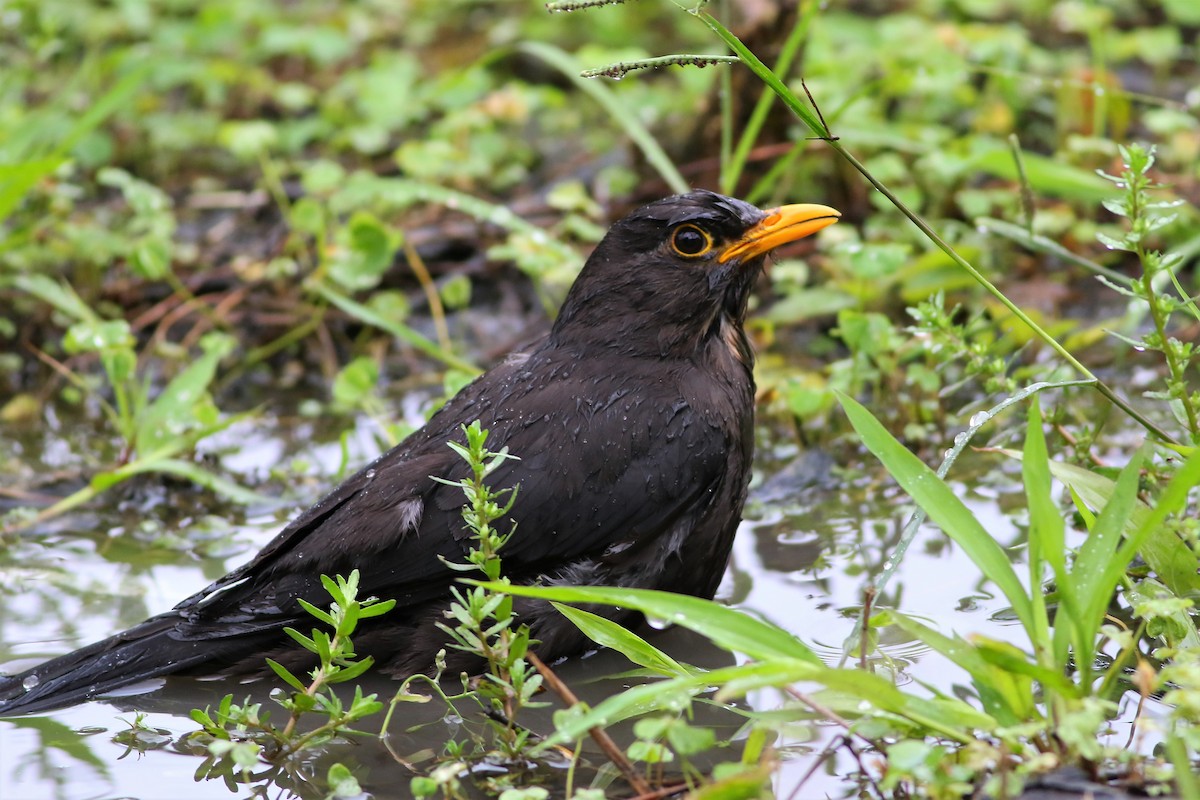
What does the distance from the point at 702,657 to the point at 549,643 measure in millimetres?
481

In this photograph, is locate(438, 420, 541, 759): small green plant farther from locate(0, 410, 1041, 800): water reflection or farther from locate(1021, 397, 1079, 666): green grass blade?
locate(1021, 397, 1079, 666): green grass blade

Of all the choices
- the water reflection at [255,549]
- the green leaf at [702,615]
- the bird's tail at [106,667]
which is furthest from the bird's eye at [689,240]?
the bird's tail at [106,667]

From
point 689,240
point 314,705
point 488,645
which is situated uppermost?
point 689,240

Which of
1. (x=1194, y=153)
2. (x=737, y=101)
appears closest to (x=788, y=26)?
(x=737, y=101)

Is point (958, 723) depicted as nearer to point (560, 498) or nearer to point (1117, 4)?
point (560, 498)

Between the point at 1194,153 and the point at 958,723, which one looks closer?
the point at 958,723

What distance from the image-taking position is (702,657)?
3.97 metres

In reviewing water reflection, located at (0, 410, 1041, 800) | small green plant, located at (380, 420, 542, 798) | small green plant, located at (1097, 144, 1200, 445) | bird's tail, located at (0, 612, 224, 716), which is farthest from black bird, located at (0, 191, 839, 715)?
small green plant, located at (1097, 144, 1200, 445)

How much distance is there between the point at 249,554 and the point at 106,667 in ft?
2.95

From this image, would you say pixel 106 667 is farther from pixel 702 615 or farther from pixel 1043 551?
pixel 1043 551

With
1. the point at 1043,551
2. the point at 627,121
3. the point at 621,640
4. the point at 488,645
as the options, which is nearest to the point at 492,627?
the point at 488,645

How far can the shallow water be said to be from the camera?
11.0 ft

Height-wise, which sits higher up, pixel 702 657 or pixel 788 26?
pixel 788 26

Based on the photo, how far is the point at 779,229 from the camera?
4.11 metres
